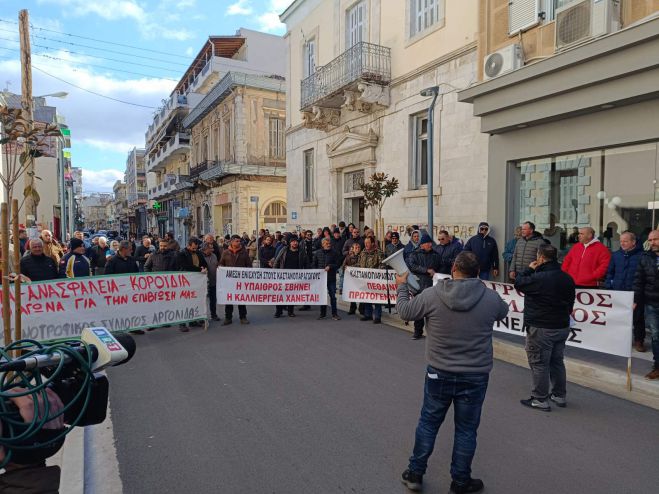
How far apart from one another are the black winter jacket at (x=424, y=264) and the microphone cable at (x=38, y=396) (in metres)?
6.79

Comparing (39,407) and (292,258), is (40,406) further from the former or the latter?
(292,258)

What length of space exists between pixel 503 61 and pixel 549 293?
669 centimetres

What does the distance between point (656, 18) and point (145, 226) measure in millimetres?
69688

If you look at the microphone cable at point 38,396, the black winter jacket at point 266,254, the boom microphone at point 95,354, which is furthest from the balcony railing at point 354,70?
the microphone cable at point 38,396

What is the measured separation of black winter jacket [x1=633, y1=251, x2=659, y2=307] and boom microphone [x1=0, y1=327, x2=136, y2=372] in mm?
5949

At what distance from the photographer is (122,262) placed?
9.07 m

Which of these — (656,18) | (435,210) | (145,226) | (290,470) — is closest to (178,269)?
(290,470)

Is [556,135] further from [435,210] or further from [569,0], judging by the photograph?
[435,210]

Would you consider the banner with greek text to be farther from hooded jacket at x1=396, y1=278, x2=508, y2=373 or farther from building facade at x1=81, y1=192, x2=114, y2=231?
building facade at x1=81, y1=192, x2=114, y2=231

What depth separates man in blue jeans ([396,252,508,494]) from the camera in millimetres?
3287

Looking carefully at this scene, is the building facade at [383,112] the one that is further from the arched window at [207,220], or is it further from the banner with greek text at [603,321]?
the arched window at [207,220]

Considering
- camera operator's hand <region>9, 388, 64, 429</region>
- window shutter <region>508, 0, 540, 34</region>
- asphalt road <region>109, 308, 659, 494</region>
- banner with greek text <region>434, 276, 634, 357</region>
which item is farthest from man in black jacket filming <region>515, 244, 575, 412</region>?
window shutter <region>508, 0, 540, 34</region>

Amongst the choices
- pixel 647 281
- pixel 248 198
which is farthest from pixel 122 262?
pixel 248 198

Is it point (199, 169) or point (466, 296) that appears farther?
point (199, 169)
